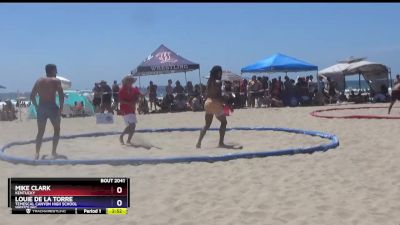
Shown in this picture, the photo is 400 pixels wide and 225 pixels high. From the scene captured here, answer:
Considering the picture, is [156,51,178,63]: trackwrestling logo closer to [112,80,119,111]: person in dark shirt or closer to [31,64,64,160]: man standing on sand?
[112,80,119,111]: person in dark shirt

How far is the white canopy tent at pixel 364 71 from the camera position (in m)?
25.3

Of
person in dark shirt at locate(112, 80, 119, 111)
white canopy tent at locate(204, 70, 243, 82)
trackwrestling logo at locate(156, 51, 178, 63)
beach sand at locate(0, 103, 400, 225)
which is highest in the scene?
trackwrestling logo at locate(156, 51, 178, 63)

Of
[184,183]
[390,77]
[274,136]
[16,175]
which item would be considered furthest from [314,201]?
[390,77]

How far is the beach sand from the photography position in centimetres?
508

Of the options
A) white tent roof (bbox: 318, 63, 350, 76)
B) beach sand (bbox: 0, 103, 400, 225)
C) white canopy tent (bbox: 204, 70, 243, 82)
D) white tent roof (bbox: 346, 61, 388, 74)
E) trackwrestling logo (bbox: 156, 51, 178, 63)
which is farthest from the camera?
white canopy tent (bbox: 204, 70, 243, 82)

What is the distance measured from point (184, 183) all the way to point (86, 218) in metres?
1.64

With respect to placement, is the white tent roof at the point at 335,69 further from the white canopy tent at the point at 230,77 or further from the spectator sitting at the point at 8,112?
the spectator sitting at the point at 8,112

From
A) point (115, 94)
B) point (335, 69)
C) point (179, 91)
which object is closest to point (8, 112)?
point (115, 94)

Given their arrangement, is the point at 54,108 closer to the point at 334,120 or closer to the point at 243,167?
the point at 243,167

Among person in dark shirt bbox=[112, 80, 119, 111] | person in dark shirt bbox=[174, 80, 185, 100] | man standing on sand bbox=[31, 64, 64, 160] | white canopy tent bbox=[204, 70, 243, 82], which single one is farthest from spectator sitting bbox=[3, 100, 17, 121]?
man standing on sand bbox=[31, 64, 64, 160]

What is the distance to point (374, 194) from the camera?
579cm
